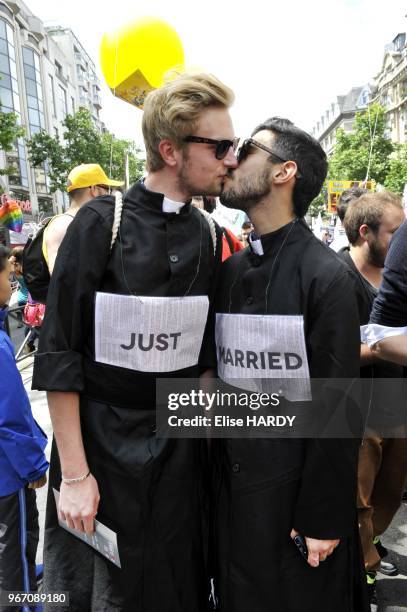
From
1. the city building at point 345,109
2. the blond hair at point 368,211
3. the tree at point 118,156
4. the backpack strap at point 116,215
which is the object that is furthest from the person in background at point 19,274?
the city building at point 345,109

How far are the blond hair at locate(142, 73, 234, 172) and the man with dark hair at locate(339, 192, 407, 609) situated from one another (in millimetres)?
1285

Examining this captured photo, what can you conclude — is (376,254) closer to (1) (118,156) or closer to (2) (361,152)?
(1) (118,156)

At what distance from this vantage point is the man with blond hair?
1445mm

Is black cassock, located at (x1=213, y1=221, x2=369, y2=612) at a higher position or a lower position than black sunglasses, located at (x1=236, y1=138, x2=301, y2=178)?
lower

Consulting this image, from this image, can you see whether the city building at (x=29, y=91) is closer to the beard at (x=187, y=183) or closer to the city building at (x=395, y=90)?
the beard at (x=187, y=183)

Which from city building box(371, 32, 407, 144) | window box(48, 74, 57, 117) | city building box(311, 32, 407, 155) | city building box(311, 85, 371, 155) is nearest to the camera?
city building box(371, 32, 407, 144)

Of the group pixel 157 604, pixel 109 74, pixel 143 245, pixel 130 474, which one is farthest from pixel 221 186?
pixel 109 74

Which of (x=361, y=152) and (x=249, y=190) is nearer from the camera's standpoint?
(x=249, y=190)

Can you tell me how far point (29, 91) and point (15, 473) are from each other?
174 ft

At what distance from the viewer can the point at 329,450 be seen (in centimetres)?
146

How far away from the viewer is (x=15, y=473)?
2043 mm

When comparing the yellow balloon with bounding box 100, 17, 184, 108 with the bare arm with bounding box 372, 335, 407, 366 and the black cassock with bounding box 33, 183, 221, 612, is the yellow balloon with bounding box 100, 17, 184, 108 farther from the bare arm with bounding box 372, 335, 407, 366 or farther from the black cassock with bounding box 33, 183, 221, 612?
the bare arm with bounding box 372, 335, 407, 366

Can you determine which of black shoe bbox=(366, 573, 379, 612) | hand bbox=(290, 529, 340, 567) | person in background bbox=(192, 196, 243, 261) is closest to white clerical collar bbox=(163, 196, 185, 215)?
person in background bbox=(192, 196, 243, 261)

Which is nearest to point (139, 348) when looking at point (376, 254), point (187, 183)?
point (187, 183)
